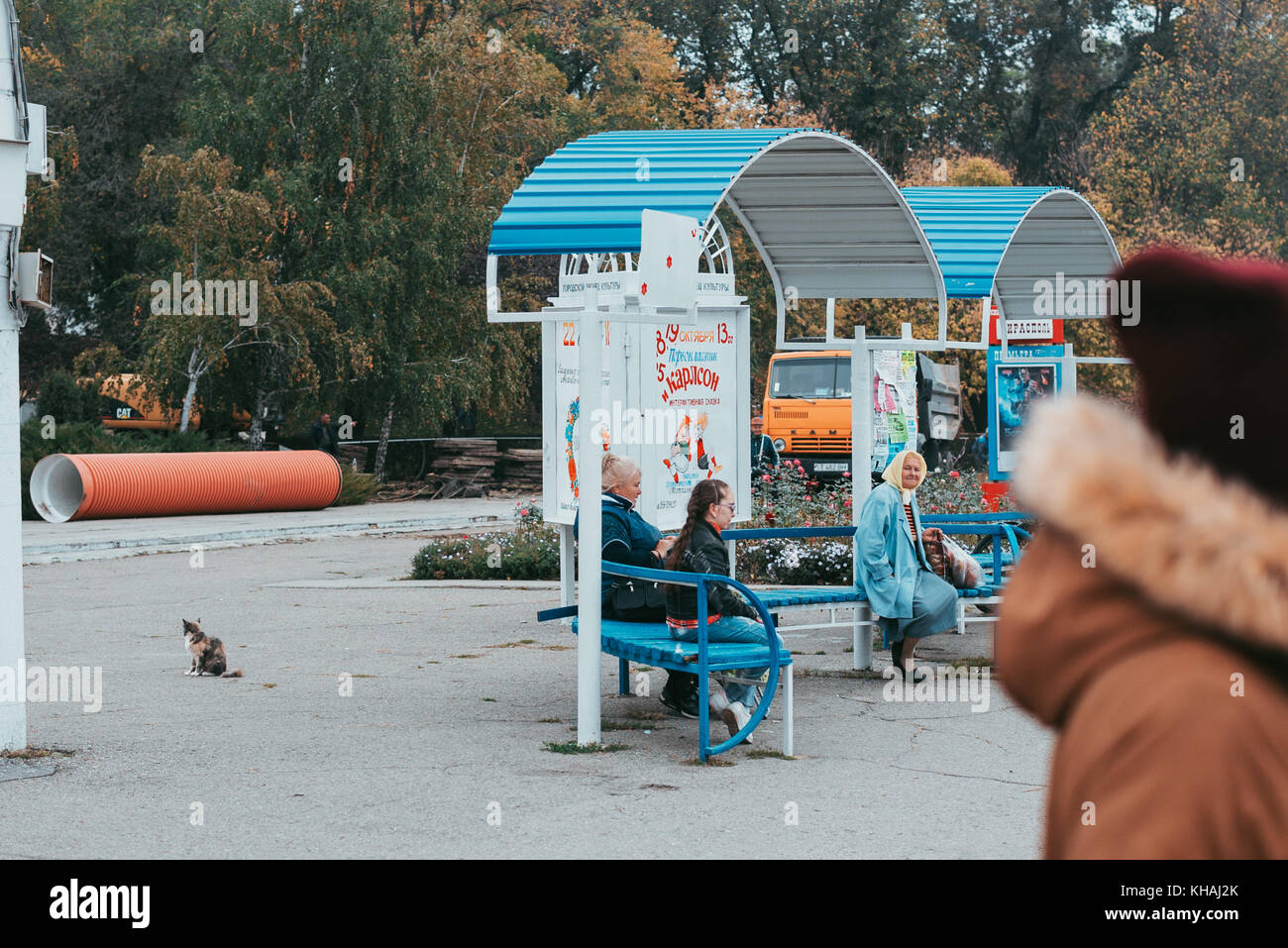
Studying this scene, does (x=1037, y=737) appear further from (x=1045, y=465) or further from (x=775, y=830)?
(x=1045, y=465)

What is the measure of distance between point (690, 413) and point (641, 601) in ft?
6.90

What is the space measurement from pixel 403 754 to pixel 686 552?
5.94 ft

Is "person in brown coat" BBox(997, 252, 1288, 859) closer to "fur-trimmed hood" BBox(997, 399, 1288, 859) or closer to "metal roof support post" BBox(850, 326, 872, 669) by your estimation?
"fur-trimmed hood" BBox(997, 399, 1288, 859)

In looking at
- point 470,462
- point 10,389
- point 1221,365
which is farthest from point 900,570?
point 470,462

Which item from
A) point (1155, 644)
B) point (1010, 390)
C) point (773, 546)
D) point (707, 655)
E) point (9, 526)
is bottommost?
point (773, 546)

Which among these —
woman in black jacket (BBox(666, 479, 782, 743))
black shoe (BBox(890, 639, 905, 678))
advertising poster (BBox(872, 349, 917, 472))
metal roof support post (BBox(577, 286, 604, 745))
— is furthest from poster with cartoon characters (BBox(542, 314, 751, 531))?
advertising poster (BBox(872, 349, 917, 472))

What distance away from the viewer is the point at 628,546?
335 inches

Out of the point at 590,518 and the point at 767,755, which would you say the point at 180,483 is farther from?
the point at 767,755

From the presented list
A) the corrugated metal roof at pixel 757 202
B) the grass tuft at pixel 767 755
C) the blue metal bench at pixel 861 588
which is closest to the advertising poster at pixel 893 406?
the blue metal bench at pixel 861 588

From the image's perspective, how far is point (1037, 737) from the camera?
788 centimetres

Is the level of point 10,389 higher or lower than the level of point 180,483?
higher

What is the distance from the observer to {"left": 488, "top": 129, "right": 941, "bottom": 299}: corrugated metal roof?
7.72 metres
